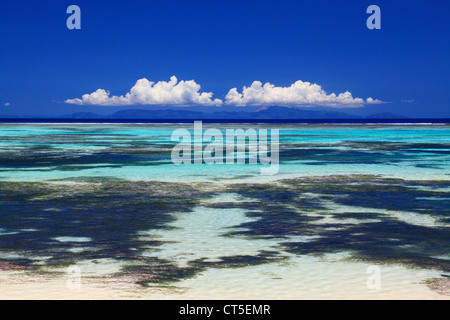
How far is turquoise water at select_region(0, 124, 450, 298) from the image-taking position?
24.4 feet

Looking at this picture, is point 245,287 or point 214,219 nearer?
point 245,287

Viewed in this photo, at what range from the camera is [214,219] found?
1013cm

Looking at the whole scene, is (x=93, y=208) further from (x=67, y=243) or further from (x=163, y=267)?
(x=163, y=267)

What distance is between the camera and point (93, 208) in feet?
36.2

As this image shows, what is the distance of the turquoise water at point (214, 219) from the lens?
7441 mm
